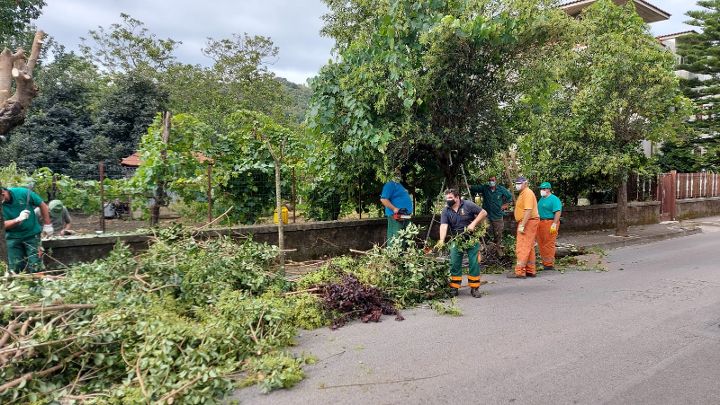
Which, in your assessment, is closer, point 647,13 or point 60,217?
point 60,217

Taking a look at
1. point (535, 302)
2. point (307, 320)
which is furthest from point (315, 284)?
point (535, 302)

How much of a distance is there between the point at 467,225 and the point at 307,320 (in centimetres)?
293

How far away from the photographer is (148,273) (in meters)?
5.77

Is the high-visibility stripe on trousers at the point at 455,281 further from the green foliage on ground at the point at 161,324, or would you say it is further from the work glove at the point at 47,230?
the work glove at the point at 47,230

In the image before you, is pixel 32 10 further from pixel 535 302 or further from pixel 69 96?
pixel 535 302

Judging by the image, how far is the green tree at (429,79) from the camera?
786cm

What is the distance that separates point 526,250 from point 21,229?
7981 mm

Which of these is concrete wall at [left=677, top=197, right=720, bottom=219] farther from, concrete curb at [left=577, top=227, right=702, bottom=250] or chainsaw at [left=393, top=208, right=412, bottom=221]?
chainsaw at [left=393, top=208, right=412, bottom=221]

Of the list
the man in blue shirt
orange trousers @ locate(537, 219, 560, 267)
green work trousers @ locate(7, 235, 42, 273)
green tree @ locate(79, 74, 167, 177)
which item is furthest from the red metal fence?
green tree @ locate(79, 74, 167, 177)

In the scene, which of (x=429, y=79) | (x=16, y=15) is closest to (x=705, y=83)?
(x=429, y=79)

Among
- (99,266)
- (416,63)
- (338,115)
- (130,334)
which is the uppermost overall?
(416,63)

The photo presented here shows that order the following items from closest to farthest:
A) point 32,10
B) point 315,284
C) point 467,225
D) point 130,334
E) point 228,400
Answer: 1. point 228,400
2. point 130,334
3. point 315,284
4. point 467,225
5. point 32,10

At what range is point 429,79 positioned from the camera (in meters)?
8.20

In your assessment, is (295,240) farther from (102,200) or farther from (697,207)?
(697,207)
